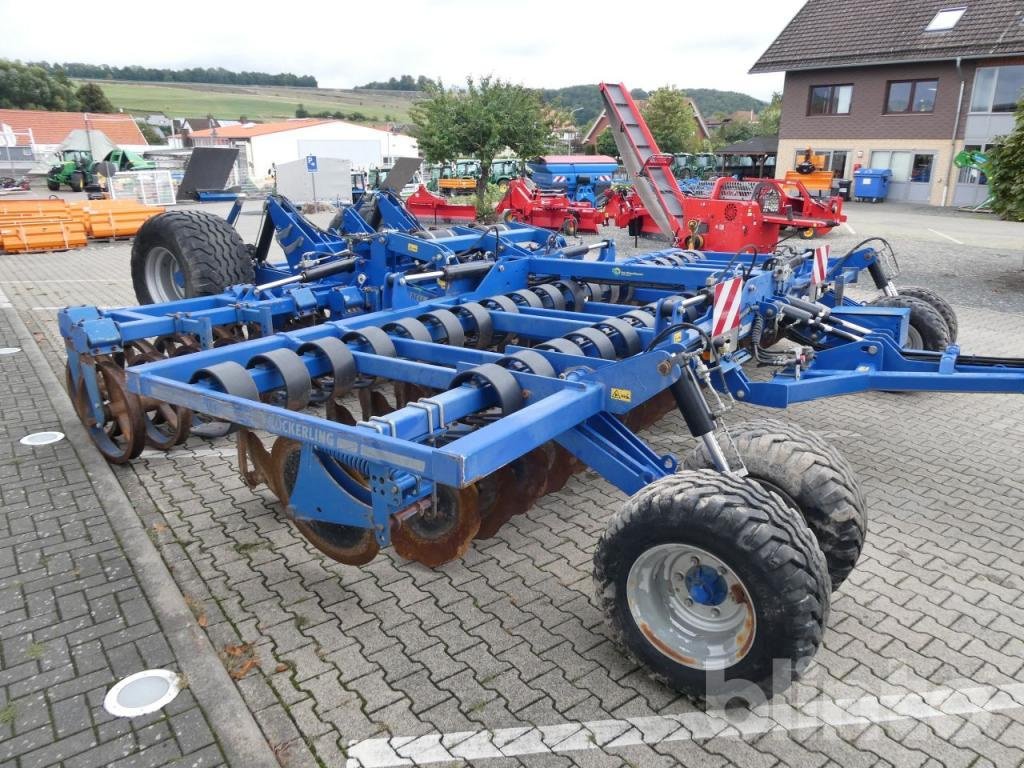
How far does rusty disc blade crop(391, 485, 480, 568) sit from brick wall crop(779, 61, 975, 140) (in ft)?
97.8

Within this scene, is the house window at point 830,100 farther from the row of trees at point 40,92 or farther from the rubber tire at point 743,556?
the row of trees at point 40,92

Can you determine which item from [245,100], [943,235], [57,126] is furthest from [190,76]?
[943,235]

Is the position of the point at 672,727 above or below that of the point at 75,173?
below

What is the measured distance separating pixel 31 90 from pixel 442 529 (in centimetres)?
8018

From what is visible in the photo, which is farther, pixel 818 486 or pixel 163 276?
pixel 163 276

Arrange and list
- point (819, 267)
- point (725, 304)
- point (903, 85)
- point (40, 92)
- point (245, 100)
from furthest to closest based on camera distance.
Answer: point (245, 100) < point (40, 92) < point (903, 85) < point (819, 267) < point (725, 304)

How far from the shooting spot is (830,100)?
30125 millimetres

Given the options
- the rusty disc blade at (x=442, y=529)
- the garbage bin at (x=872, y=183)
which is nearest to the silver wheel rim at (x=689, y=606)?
the rusty disc blade at (x=442, y=529)

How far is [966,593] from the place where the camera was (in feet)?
12.3

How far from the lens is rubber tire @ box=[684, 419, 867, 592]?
334 cm

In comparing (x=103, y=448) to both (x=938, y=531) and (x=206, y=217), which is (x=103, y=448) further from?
(x=938, y=531)

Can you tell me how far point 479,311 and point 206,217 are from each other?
352 cm

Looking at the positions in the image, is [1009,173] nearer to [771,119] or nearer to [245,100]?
[771,119]

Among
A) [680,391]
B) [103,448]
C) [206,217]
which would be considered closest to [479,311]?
[680,391]
